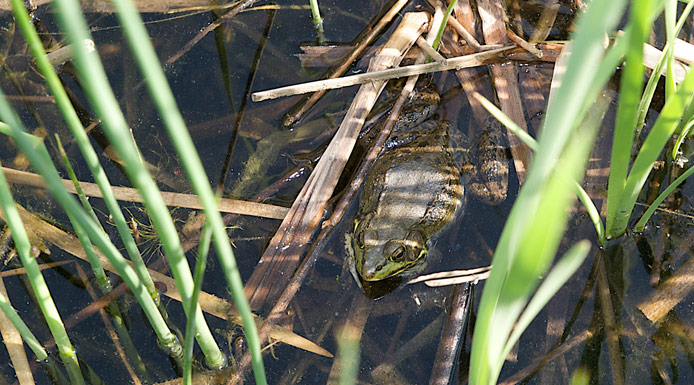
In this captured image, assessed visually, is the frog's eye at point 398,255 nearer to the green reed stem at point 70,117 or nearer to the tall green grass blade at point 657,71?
the green reed stem at point 70,117

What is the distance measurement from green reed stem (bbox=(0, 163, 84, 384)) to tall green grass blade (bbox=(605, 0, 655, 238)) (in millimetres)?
1829

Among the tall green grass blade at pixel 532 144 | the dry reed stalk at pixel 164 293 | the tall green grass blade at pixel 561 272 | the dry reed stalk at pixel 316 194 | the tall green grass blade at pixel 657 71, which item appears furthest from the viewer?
the dry reed stalk at pixel 316 194

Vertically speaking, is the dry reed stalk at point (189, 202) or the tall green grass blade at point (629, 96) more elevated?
the tall green grass blade at point (629, 96)

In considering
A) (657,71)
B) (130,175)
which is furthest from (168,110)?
(657,71)

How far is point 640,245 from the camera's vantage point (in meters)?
Result: 3.63

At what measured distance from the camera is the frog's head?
375cm

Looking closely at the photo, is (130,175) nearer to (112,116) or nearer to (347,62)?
(112,116)

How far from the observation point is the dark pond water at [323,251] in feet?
11.1

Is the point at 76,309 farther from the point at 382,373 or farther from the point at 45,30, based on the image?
the point at 45,30

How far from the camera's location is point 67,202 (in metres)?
1.76

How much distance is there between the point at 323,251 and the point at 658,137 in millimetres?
2176

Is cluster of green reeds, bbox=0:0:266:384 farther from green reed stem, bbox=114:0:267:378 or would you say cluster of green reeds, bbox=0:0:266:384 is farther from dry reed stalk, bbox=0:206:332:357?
dry reed stalk, bbox=0:206:332:357

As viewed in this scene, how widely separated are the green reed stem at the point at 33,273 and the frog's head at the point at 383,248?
179 centimetres

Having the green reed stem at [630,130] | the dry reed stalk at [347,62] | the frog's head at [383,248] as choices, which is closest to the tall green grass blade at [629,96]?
the green reed stem at [630,130]
